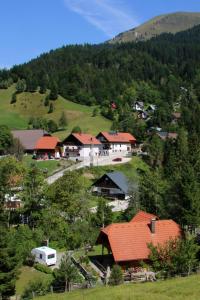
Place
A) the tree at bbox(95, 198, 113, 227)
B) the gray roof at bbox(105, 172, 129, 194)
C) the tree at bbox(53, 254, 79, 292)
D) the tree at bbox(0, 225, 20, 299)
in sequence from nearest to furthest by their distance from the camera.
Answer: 1. the tree at bbox(53, 254, 79, 292)
2. the tree at bbox(0, 225, 20, 299)
3. the tree at bbox(95, 198, 113, 227)
4. the gray roof at bbox(105, 172, 129, 194)

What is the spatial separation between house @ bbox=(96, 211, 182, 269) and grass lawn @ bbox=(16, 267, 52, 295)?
6024 mm

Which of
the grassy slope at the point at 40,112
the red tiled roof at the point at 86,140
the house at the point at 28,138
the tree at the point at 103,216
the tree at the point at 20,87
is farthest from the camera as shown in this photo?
the tree at the point at 20,87

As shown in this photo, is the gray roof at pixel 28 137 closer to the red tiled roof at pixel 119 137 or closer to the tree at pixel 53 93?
the red tiled roof at pixel 119 137

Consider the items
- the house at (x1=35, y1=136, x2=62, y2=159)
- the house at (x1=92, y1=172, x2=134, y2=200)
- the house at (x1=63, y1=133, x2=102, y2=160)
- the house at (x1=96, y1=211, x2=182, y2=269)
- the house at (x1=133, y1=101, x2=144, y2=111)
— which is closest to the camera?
the house at (x1=96, y1=211, x2=182, y2=269)

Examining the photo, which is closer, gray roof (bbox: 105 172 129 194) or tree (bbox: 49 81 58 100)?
gray roof (bbox: 105 172 129 194)

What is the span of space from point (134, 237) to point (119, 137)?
72192 mm

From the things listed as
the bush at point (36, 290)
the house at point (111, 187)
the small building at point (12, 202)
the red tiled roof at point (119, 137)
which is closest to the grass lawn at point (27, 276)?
the bush at point (36, 290)

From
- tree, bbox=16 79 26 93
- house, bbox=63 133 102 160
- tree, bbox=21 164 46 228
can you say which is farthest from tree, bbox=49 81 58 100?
tree, bbox=21 164 46 228

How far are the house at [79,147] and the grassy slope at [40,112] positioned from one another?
23833mm

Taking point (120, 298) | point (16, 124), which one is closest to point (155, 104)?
point (16, 124)

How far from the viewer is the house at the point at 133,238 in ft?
130

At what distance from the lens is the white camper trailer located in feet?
145

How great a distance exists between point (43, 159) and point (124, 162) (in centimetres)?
1669

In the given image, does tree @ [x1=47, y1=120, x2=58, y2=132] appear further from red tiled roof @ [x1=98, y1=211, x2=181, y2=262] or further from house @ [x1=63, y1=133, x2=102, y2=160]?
red tiled roof @ [x1=98, y1=211, x2=181, y2=262]
